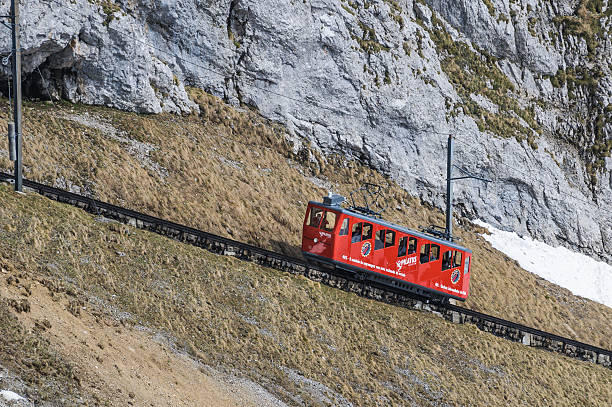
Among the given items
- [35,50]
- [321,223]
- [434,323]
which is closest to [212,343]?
[321,223]

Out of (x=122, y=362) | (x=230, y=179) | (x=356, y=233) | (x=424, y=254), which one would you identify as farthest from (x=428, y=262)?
(x=122, y=362)

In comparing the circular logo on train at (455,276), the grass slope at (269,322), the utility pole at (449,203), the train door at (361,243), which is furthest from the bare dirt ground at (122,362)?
the utility pole at (449,203)

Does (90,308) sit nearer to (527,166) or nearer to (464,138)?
(464,138)

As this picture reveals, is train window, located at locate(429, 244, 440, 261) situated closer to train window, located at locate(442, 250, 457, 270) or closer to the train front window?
train window, located at locate(442, 250, 457, 270)

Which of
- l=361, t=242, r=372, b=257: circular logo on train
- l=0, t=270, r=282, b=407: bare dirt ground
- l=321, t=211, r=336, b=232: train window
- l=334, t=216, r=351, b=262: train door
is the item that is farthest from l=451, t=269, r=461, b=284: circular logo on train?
l=0, t=270, r=282, b=407: bare dirt ground

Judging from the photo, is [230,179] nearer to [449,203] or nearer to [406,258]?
[406,258]

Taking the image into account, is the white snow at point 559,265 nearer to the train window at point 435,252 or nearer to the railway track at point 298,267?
the railway track at point 298,267
